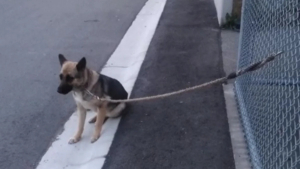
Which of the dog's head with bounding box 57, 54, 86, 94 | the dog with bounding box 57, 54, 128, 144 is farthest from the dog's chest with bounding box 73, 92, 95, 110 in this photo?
the dog's head with bounding box 57, 54, 86, 94

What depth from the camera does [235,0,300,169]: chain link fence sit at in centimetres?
376

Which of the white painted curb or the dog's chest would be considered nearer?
the dog's chest

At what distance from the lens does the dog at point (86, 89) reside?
4.33 metres

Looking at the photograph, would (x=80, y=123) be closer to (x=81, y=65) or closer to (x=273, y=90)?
(x=81, y=65)

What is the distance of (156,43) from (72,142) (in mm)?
3158

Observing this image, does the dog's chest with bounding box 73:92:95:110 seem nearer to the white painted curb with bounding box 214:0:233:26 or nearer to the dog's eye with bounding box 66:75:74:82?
the dog's eye with bounding box 66:75:74:82

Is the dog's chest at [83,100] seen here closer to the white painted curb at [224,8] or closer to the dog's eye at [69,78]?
the dog's eye at [69,78]

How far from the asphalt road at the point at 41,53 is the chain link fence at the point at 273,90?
1.94 meters

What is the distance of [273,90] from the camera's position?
4422mm

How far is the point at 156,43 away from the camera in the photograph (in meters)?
7.38

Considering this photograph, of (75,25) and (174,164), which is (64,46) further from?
(174,164)

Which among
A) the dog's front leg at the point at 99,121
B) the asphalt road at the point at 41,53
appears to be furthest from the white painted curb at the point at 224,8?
the dog's front leg at the point at 99,121

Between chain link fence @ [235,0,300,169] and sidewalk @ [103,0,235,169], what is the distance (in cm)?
28

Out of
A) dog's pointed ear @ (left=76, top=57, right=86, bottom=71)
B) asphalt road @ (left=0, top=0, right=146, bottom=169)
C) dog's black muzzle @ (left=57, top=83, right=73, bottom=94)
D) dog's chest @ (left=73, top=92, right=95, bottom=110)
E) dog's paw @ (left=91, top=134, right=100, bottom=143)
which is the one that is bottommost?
asphalt road @ (left=0, top=0, right=146, bottom=169)
